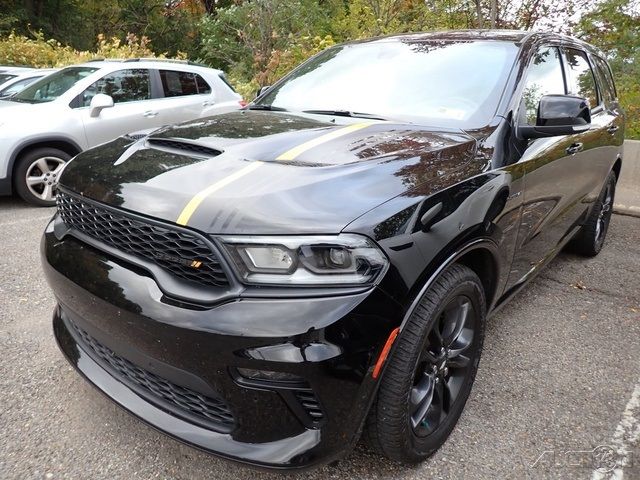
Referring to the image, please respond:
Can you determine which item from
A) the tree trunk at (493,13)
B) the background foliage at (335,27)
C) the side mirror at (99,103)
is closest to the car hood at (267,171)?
the side mirror at (99,103)

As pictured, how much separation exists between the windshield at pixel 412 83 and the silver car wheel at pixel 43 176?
352cm

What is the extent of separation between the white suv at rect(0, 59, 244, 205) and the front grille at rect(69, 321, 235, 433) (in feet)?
11.2

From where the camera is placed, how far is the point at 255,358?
1.52 metres

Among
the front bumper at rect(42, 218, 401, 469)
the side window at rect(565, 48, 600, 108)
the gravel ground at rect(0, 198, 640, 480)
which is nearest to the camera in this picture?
the front bumper at rect(42, 218, 401, 469)

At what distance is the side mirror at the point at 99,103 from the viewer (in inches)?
232

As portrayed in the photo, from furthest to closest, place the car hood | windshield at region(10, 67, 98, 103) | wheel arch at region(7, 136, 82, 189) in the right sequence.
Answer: windshield at region(10, 67, 98, 103) → wheel arch at region(7, 136, 82, 189) → the car hood

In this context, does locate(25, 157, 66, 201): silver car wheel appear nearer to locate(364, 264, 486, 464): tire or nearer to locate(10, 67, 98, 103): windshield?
locate(10, 67, 98, 103): windshield

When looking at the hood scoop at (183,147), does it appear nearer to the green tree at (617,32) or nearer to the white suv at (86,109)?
the white suv at (86,109)

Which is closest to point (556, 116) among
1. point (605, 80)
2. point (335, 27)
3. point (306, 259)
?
point (306, 259)

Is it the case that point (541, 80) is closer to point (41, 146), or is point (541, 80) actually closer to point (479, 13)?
point (41, 146)

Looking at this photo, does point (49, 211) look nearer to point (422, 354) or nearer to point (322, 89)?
point (322, 89)

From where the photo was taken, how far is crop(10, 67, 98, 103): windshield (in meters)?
6.13

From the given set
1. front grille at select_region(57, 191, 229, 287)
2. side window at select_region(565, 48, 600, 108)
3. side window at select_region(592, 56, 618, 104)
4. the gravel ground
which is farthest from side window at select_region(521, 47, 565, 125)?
front grille at select_region(57, 191, 229, 287)

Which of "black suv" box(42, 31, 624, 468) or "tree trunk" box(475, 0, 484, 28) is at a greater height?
"tree trunk" box(475, 0, 484, 28)
